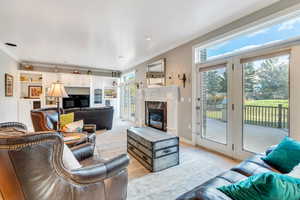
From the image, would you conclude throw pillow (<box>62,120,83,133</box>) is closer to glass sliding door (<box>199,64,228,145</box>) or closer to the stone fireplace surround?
the stone fireplace surround

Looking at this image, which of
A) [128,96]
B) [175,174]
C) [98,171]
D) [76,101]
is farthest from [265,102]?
[76,101]

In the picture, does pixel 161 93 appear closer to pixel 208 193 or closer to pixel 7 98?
pixel 208 193

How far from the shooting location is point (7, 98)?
447 cm

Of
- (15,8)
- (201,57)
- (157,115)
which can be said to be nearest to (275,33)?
(201,57)

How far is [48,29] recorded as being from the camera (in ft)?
10.6

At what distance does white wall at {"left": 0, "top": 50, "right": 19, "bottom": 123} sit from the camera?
4.11m

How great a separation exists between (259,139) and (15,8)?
4752mm

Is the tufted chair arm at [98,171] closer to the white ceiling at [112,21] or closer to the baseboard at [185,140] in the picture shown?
the white ceiling at [112,21]

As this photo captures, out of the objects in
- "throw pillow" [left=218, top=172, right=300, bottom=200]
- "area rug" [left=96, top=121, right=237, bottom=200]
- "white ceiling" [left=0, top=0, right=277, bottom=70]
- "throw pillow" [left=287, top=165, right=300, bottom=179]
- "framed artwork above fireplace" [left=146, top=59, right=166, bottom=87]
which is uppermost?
"white ceiling" [left=0, top=0, right=277, bottom=70]

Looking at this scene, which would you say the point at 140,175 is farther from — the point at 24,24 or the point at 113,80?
the point at 113,80

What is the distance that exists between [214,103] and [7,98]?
5889mm

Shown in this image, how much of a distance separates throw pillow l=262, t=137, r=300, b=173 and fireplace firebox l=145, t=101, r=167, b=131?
3.09m

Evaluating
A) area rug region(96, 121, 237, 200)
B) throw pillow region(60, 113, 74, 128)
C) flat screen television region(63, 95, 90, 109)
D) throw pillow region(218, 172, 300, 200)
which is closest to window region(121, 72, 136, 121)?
flat screen television region(63, 95, 90, 109)

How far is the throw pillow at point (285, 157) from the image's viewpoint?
4.88ft
